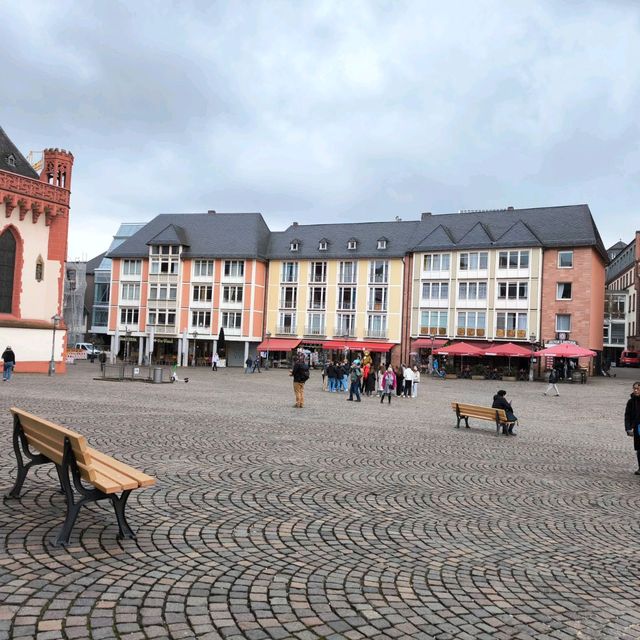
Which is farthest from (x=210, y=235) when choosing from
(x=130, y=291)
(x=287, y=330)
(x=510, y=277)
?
(x=510, y=277)

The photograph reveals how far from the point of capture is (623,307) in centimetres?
9319

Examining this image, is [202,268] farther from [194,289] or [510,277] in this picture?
[510,277]

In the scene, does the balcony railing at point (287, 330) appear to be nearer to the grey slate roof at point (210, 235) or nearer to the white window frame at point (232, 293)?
the white window frame at point (232, 293)

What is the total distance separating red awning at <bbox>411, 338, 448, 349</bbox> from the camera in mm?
57731

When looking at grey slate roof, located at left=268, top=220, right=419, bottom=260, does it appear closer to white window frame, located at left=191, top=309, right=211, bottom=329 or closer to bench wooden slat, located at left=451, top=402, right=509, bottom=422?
white window frame, located at left=191, top=309, right=211, bottom=329

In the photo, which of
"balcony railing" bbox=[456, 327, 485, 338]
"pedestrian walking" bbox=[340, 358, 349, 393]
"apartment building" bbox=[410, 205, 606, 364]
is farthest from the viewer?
"balcony railing" bbox=[456, 327, 485, 338]

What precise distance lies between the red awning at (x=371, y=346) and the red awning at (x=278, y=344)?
5.71 meters

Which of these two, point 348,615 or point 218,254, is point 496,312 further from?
point 348,615

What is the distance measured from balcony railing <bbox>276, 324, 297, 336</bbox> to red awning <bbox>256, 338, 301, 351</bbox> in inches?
25.3

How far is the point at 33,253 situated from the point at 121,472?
33.5 m

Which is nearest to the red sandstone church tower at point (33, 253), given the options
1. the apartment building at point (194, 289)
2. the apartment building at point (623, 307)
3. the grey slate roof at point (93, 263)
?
the apartment building at point (194, 289)

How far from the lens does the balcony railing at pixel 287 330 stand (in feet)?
213

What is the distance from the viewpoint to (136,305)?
68.7 meters

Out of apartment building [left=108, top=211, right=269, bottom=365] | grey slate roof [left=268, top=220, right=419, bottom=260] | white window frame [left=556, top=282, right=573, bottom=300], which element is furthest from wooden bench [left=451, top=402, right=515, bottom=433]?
apartment building [left=108, top=211, right=269, bottom=365]
